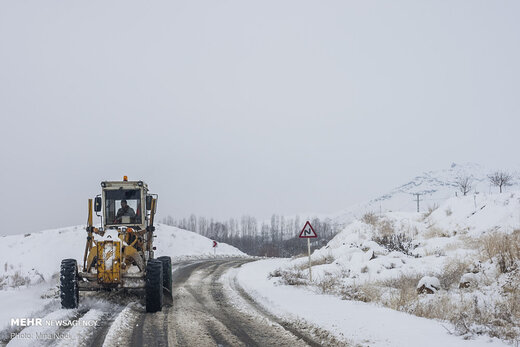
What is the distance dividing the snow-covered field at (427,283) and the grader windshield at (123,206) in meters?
4.43

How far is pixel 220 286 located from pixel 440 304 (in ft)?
26.5

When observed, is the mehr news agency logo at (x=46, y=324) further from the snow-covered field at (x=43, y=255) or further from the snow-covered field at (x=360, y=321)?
the snow-covered field at (x=360, y=321)

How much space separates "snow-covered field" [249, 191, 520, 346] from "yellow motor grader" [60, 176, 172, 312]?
10.2 feet

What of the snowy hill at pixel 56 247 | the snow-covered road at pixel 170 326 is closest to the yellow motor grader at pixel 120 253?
the snow-covered road at pixel 170 326

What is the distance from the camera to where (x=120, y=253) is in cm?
1049

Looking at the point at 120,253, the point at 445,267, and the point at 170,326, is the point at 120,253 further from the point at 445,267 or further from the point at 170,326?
the point at 445,267

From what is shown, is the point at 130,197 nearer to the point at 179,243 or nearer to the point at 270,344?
the point at 270,344

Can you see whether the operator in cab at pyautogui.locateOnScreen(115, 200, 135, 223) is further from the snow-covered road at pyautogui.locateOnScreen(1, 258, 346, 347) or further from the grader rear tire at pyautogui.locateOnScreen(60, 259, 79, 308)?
the grader rear tire at pyautogui.locateOnScreen(60, 259, 79, 308)

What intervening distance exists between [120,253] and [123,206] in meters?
1.87

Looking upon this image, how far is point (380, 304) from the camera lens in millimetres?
10047

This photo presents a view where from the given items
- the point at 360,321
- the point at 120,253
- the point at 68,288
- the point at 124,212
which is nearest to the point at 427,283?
the point at 360,321

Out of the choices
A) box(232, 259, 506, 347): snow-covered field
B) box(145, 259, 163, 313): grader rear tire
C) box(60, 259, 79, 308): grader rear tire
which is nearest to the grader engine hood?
box(60, 259, 79, 308): grader rear tire

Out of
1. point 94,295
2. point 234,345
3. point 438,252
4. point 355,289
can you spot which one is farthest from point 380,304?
point 438,252

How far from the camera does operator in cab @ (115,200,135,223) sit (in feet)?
39.1
